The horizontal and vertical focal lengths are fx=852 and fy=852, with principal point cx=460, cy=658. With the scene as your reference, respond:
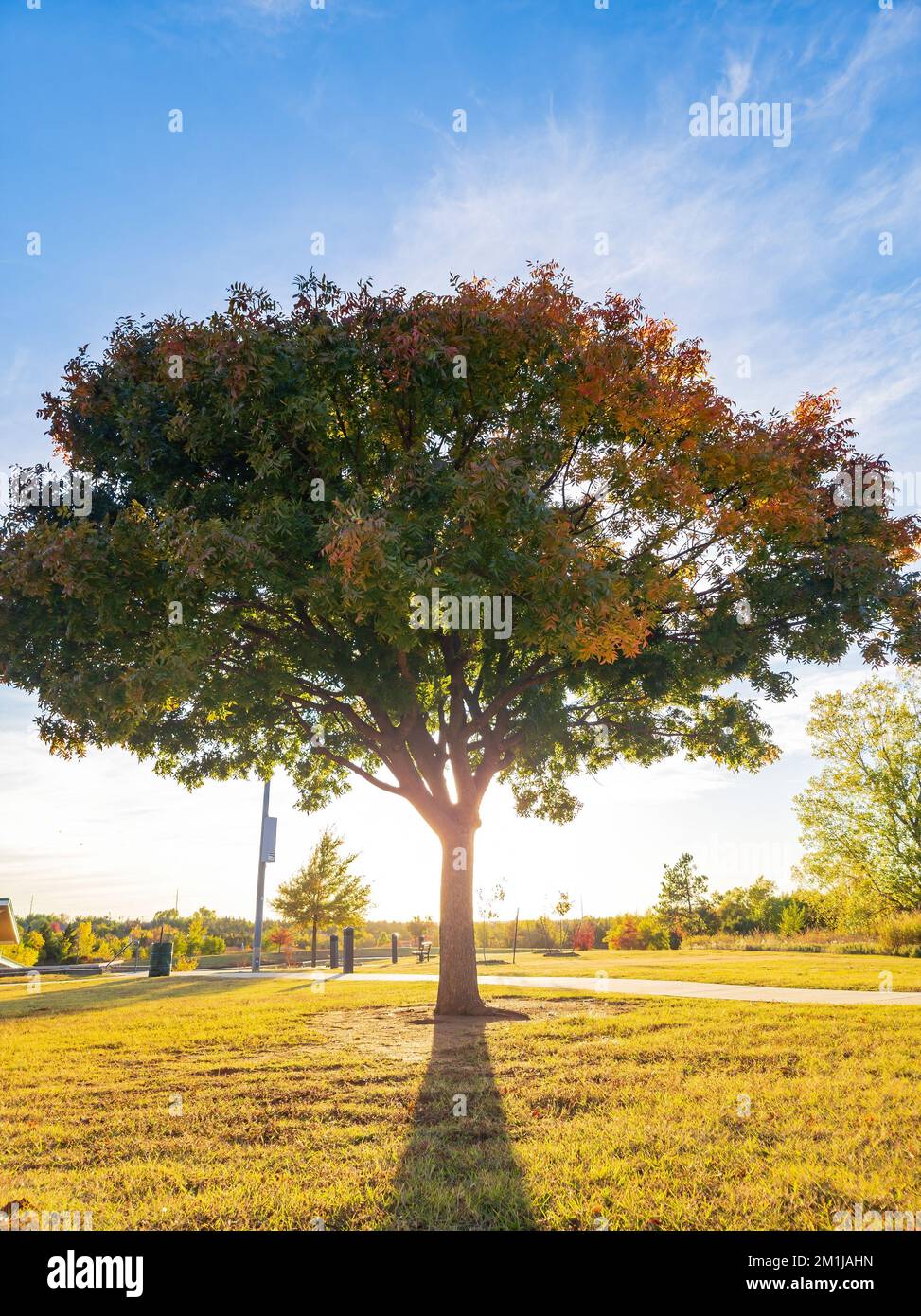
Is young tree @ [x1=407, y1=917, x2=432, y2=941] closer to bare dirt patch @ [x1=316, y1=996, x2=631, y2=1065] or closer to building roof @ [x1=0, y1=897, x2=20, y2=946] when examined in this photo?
building roof @ [x1=0, y1=897, x2=20, y2=946]

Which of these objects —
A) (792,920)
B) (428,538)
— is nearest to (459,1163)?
(428,538)

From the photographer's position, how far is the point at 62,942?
1559 inches

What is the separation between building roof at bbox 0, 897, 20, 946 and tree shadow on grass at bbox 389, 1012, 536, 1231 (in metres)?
30.8

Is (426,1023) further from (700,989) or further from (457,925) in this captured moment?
(700,989)

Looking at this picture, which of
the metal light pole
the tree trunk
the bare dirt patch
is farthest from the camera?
the metal light pole

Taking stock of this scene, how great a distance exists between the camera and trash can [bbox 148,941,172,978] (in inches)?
980

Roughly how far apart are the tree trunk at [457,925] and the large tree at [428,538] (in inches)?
1.4

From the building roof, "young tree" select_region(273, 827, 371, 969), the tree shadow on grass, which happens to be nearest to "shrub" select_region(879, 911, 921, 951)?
"young tree" select_region(273, 827, 371, 969)

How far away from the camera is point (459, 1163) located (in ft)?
17.4

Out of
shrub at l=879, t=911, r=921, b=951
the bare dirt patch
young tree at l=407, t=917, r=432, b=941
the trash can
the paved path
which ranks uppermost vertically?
the bare dirt patch

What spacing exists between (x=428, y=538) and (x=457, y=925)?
716 cm
